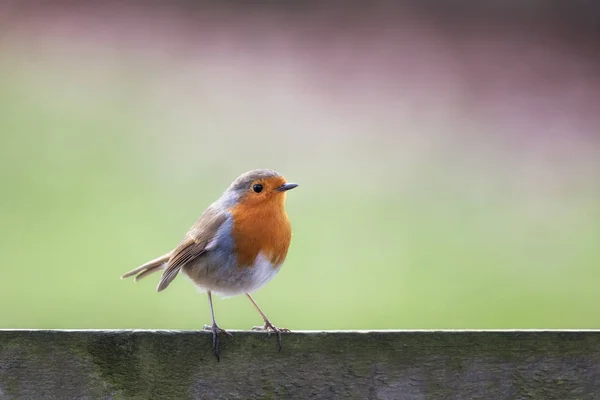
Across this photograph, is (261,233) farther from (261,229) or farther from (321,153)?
(321,153)

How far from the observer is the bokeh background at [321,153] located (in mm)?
4719

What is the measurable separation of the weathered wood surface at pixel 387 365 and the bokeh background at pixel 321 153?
2.00m

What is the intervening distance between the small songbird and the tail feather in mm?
134

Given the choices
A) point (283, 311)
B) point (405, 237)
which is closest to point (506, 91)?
point (405, 237)

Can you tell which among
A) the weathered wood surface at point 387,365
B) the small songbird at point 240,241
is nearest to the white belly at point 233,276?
the small songbird at point 240,241

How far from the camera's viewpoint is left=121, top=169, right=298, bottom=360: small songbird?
305 centimetres

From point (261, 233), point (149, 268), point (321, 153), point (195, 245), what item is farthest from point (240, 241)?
point (321, 153)

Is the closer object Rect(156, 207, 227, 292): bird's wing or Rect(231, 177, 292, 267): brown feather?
Rect(231, 177, 292, 267): brown feather

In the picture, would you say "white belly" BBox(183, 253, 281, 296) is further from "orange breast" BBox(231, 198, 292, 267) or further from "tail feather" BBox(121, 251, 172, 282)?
"tail feather" BBox(121, 251, 172, 282)

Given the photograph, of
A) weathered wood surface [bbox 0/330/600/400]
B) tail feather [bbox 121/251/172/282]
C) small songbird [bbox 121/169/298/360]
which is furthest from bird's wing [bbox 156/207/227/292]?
weathered wood surface [bbox 0/330/600/400]

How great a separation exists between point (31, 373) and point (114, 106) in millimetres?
4580

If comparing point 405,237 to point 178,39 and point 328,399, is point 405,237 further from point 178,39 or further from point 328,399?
point 328,399

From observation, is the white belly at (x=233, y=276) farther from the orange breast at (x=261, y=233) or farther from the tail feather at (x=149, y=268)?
the tail feather at (x=149, y=268)

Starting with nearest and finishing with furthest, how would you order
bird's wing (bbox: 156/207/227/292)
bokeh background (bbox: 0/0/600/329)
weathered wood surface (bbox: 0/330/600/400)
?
1. weathered wood surface (bbox: 0/330/600/400)
2. bird's wing (bbox: 156/207/227/292)
3. bokeh background (bbox: 0/0/600/329)
